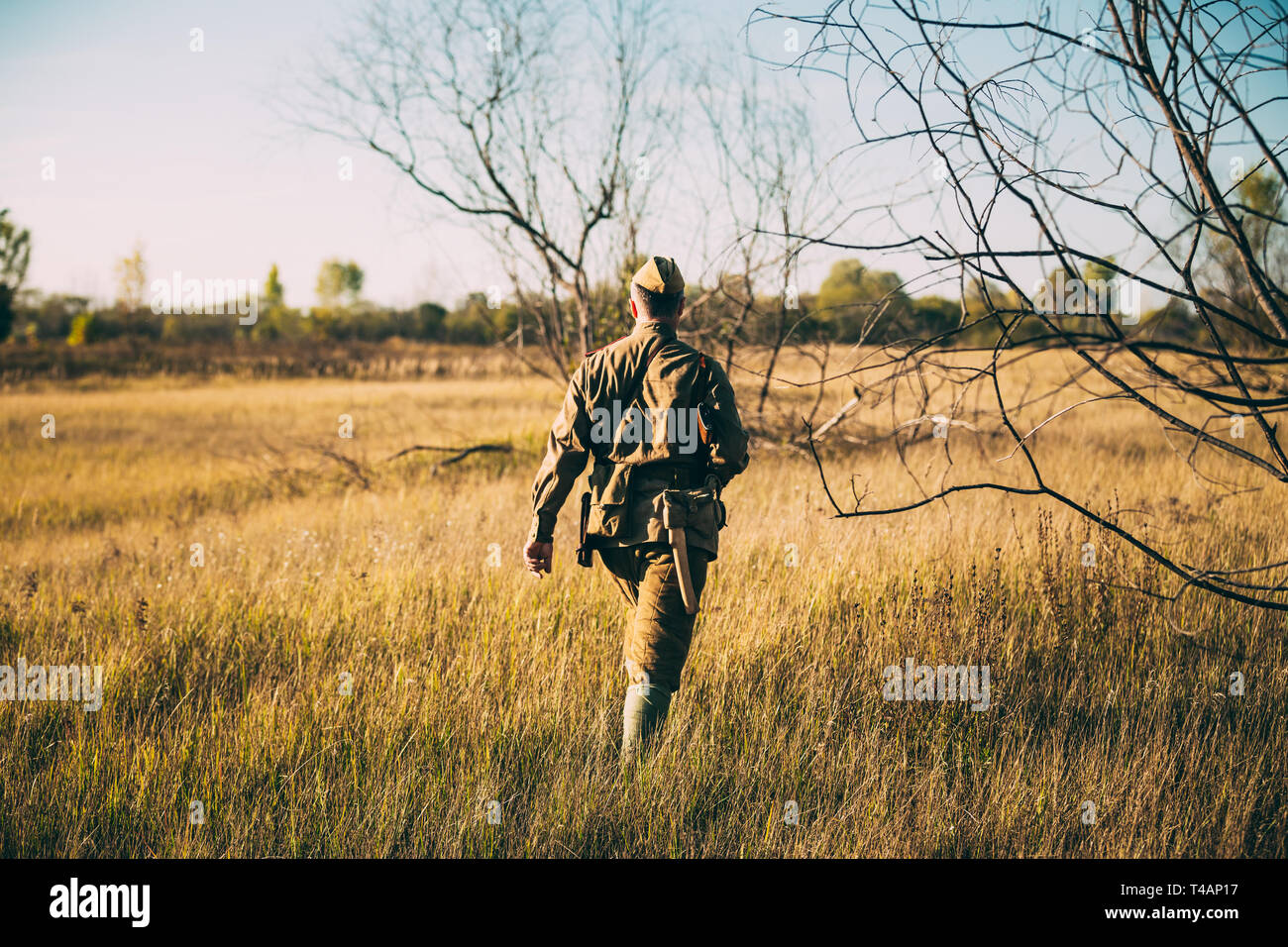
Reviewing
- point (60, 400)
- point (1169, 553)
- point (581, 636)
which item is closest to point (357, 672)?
point (581, 636)

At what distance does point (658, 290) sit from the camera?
3.25 m

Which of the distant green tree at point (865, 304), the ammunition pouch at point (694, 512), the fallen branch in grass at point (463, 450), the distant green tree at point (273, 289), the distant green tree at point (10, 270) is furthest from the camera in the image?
the distant green tree at point (273, 289)

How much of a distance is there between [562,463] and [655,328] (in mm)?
712

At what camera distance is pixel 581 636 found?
4184 millimetres

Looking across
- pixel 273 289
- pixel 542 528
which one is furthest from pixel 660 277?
pixel 273 289

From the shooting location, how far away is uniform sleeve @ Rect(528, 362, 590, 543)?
10.6 feet

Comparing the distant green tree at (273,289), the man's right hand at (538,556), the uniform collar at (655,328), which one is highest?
the distant green tree at (273,289)

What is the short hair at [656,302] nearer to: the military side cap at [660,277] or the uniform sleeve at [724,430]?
the military side cap at [660,277]

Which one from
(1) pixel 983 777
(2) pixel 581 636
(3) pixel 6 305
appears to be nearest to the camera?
(1) pixel 983 777

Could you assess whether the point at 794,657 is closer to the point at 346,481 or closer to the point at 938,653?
the point at 938,653

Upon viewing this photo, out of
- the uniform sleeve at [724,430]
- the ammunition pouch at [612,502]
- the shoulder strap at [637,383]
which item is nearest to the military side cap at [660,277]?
the shoulder strap at [637,383]

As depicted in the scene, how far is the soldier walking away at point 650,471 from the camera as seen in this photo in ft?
10.2
